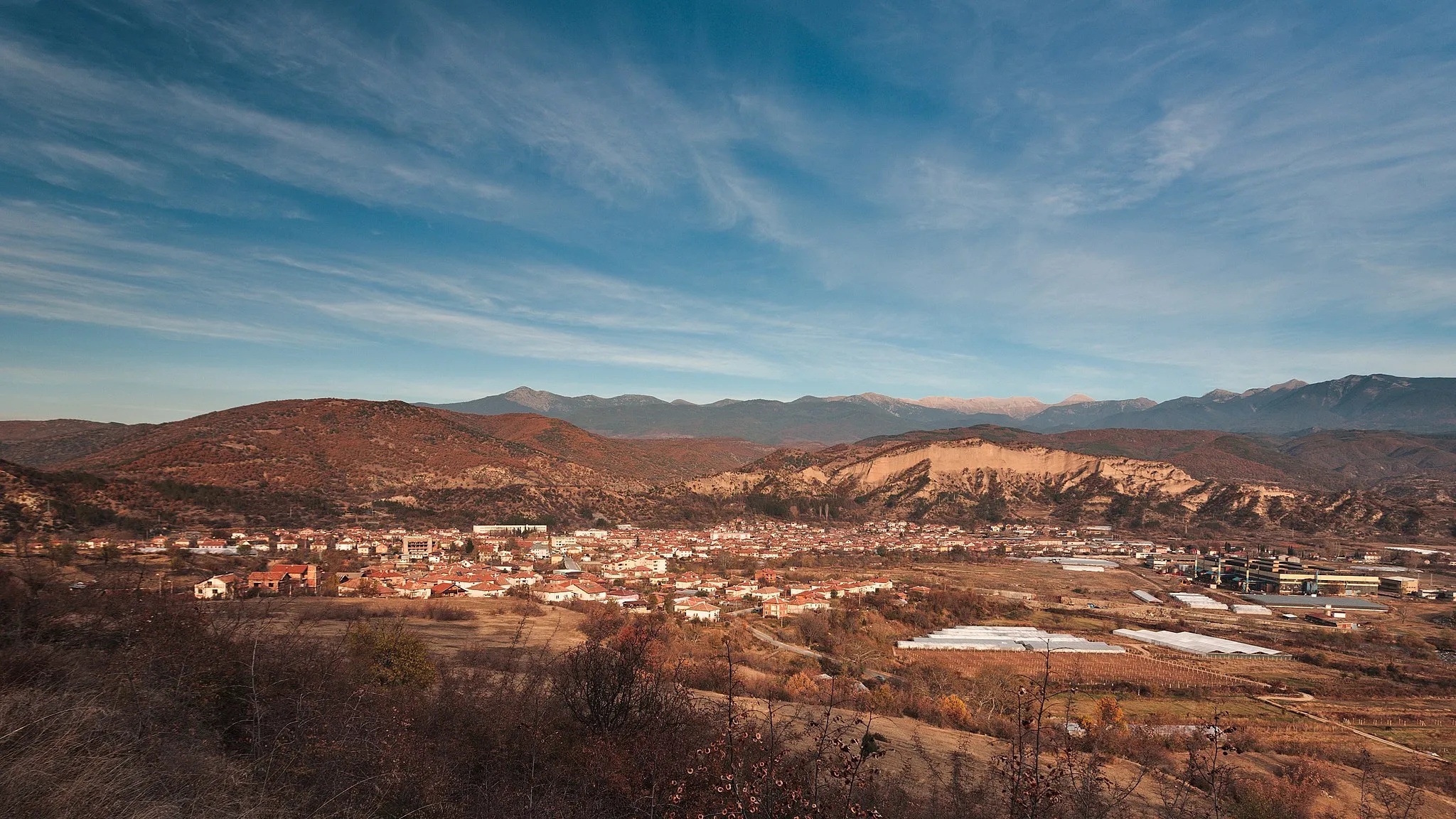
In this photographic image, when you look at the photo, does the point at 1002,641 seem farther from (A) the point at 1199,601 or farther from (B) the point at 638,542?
(B) the point at 638,542

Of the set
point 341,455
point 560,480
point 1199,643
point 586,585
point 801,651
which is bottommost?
point 1199,643

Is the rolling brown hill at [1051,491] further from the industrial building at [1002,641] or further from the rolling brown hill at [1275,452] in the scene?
the industrial building at [1002,641]

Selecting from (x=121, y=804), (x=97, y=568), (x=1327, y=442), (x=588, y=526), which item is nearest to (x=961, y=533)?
(x=588, y=526)

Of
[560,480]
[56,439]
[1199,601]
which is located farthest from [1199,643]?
[56,439]

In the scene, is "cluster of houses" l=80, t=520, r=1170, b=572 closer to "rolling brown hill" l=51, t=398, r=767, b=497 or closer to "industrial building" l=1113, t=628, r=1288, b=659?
"rolling brown hill" l=51, t=398, r=767, b=497

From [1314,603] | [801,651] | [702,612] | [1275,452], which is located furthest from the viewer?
[1275,452]

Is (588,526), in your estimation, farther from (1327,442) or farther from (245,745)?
(1327,442)

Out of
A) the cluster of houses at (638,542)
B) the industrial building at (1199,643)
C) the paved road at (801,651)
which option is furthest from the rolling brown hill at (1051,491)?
the paved road at (801,651)
